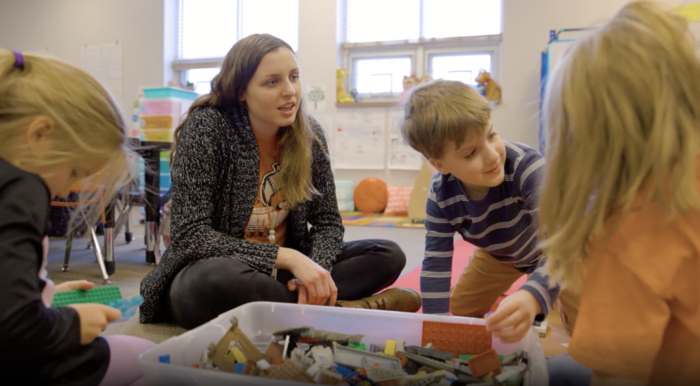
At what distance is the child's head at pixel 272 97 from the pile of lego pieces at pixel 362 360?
0.48m

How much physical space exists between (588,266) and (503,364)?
250 mm

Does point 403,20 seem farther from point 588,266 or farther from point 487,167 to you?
point 588,266

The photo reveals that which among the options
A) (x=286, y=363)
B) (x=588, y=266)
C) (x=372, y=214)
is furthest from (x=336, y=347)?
(x=372, y=214)

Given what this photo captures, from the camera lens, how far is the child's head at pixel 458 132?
40.3 inches

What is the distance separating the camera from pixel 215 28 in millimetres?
4676

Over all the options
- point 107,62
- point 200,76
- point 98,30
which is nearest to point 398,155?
point 200,76

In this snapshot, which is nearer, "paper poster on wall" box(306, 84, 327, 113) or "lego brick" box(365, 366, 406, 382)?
"lego brick" box(365, 366, 406, 382)

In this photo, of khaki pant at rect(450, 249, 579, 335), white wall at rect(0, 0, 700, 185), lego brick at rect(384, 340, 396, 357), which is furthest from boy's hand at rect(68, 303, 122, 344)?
white wall at rect(0, 0, 700, 185)

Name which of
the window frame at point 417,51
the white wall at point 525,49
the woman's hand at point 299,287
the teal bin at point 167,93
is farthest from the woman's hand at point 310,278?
the window frame at point 417,51

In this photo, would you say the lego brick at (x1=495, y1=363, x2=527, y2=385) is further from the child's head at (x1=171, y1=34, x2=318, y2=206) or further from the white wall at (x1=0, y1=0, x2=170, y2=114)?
the white wall at (x1=0, y1=0, x2=170, y2=114)

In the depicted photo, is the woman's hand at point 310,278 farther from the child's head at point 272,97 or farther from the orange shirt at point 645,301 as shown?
the orange shirt at point 645,301

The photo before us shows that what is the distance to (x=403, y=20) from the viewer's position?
4152 millimetres

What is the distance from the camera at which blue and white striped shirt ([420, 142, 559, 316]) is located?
1.10 meters

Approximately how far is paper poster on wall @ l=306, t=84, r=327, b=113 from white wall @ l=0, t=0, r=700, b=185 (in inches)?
1.6
